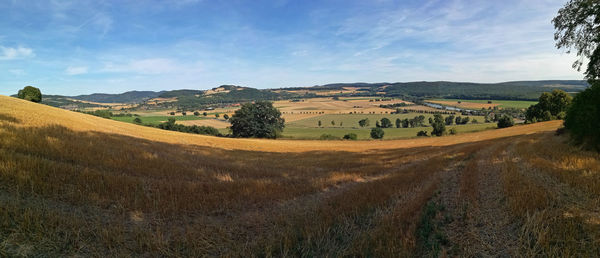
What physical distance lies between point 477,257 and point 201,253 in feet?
15.0

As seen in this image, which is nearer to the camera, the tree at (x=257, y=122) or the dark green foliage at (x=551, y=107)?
the dark green foliage at (x=551, y=107)

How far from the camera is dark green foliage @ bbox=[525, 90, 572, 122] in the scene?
53250 millimetres

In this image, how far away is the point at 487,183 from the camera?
7.77m

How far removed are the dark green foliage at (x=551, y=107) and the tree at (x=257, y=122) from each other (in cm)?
6675

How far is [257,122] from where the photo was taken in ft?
224

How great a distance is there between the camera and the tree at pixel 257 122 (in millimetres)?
67062

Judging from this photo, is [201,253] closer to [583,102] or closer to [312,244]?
[312,244]

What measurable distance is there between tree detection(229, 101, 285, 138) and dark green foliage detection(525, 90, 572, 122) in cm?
6675

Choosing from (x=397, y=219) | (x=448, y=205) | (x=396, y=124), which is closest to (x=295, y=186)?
(x=397, y=219)

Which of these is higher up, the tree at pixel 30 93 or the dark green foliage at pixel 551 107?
the tree at pixel 30 93

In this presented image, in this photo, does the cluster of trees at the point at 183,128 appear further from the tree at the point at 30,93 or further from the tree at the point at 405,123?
the tree at the point at 405,123

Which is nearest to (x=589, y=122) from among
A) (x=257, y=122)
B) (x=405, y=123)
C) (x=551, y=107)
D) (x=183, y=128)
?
(x=551, y=107)

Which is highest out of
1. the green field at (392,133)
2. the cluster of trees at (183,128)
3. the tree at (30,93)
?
the tree at (30,93)

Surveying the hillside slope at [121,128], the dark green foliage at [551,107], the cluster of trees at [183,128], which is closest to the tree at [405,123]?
the dark green foliage at [551,107]
